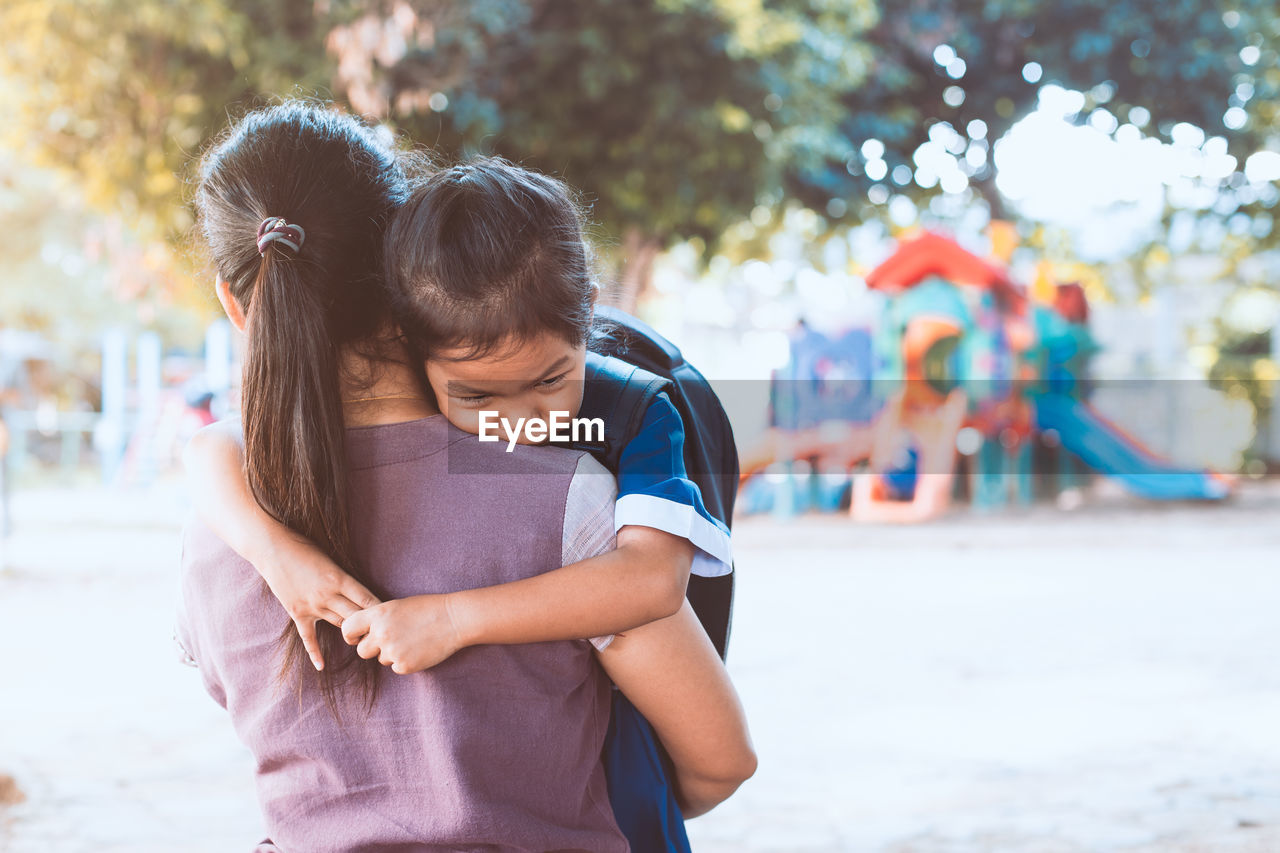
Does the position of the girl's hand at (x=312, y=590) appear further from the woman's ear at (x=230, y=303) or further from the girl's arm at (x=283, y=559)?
the woman's ear at (x=230, y=303)

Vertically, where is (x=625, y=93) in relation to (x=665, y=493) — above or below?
above

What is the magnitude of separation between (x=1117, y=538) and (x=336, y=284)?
9.16 meters

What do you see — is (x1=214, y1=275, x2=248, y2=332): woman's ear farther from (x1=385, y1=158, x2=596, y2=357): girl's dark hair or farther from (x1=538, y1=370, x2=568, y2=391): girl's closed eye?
(x1=538, y1=370, x2=568, y2=391): girl's closed eye

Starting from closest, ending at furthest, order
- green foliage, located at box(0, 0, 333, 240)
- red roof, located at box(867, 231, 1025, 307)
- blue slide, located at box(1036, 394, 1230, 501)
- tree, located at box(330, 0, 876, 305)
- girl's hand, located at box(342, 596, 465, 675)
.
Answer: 1. girl's hand, located at box(342, 596, 465, 675)
2. green foliage, located at box(0, 0, 333, 240)
3. tree, located at box(330, 0, 876, 305)
4. red roof, located at box(867, 231, 1025, 307)
5. blue slide, located at box(1036, 394, 1230, 501)

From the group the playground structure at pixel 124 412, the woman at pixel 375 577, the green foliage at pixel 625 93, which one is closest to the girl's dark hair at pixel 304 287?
the woman at pixel 375 577

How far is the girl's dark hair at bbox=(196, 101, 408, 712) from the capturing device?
105 centimetres

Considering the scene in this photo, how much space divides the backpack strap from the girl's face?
0.02 m

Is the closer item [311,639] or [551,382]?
[311,639]

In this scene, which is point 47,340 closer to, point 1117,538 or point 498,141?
point 498,141

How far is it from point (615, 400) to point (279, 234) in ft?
1.18

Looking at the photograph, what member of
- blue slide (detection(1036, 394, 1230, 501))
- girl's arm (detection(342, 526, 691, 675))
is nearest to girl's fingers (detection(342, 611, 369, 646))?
girl's arm (detection(342, 526, 691, 675))

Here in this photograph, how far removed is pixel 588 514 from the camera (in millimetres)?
1054

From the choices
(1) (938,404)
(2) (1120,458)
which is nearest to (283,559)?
(1) (938,404)

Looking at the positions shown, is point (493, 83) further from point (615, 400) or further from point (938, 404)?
point (615, 400)
